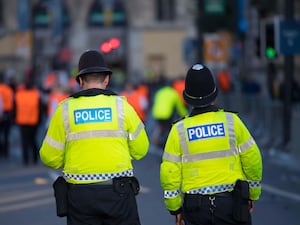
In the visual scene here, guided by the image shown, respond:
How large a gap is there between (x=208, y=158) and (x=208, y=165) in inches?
2.0

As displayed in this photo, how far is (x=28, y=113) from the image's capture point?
20.3 metres

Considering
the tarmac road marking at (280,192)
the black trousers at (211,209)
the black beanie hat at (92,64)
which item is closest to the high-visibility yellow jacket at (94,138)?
the black beanie hat at (92,64)

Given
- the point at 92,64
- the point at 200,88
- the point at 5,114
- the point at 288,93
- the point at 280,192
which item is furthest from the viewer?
the point at 5,114

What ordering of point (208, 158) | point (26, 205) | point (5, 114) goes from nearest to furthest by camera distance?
point (208, 158), point (26, 205), point (5, 114)

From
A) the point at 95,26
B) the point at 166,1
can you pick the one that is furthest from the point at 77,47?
the point at 166,1

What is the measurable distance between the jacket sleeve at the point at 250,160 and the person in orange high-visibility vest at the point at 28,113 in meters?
14.0

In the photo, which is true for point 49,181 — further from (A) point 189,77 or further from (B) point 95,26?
(B) point 95,26

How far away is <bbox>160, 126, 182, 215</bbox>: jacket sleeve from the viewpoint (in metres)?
6.45

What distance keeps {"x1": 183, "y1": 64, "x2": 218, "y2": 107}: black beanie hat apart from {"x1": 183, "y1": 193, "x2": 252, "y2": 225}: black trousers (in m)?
0.67

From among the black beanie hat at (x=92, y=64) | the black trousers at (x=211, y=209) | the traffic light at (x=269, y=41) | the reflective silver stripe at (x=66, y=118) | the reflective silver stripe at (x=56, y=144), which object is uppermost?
the black beanie hat at (x=92, y=64)

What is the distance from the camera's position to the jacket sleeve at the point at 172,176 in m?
6.45

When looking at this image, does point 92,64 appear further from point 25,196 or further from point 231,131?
point 25,196

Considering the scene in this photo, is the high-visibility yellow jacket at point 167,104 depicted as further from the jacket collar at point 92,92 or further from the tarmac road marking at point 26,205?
the jacket collar at point 92,92

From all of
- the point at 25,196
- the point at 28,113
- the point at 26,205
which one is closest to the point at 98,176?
the point at 26,205
